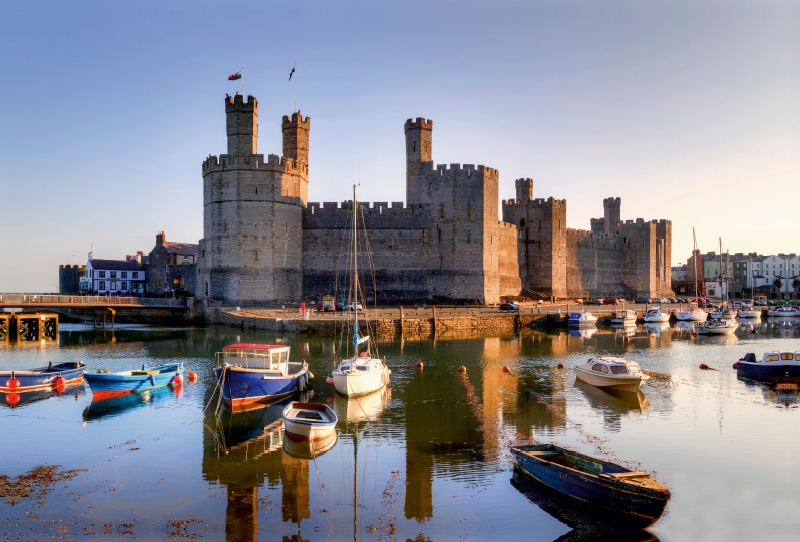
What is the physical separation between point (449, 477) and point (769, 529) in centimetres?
489

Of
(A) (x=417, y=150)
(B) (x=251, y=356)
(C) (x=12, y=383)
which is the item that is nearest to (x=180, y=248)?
(A) (x=417, y=150)

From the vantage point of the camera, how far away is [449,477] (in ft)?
37.3

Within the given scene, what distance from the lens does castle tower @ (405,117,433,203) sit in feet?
152

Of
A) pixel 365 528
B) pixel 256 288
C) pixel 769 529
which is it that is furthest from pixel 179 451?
pixel 256 288

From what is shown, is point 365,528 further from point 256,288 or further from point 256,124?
point 256,124

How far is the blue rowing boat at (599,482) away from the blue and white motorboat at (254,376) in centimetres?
844

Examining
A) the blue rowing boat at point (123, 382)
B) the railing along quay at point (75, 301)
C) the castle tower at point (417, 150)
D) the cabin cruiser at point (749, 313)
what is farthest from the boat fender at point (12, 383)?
the cabin cruiser at point (749, 313)

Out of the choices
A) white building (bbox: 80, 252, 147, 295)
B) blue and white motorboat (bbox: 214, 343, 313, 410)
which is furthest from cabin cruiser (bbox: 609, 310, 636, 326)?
white building (bbox: 80, 252, 147, 295)

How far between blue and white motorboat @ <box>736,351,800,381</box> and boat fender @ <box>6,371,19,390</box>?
76.3ft

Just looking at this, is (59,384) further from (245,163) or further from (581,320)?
(581,320)

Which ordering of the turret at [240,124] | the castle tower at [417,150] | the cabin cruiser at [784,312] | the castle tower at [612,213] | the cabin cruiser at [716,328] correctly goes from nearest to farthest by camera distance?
the cabin cruiser at [716,328]
the turret at [240,124]
the castle tower at [417,150]
the cabin cruiser at [784,312]
the castle tower at [612,213]

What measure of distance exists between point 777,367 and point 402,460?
50.5 feet

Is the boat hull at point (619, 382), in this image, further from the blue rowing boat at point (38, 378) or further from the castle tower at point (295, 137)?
the castle tower at point (295, 137)

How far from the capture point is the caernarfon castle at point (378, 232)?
4103cm
